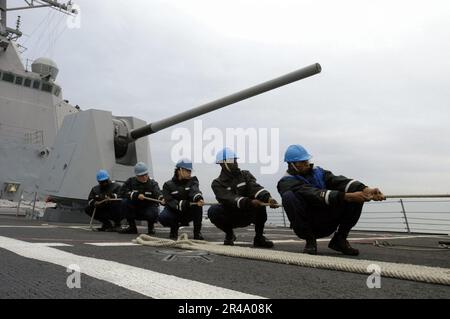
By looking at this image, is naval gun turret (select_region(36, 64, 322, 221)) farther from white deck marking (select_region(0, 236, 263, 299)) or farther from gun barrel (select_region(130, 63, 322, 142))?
white deck marking (select_region(0, 236, 263, 299))

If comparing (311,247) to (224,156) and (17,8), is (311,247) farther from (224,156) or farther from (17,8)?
(17,8)

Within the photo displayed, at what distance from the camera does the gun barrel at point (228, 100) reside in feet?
19.9

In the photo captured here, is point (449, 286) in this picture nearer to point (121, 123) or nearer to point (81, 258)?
point (81, 258)

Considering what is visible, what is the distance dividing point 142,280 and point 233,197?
246cm

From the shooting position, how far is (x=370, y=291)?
1881 millimetres

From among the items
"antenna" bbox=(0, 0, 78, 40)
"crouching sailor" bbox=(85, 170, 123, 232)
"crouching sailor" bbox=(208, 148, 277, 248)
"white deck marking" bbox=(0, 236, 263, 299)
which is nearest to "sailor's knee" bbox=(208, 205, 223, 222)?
"crouching sailor" bbox=(208, 148, 277, 248)

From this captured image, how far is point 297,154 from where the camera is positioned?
366 cm

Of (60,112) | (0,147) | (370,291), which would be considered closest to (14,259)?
(370,291)

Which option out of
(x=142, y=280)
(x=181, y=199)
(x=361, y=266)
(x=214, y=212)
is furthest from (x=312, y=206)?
(x=181, y=199)

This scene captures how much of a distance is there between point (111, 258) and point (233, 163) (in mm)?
1968

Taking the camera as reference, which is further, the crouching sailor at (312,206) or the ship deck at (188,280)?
the crouching sailor at (312,206)

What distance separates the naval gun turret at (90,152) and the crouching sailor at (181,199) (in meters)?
2.60

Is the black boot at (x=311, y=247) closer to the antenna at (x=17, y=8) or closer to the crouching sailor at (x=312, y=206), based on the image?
the crouching sailor at (x=312, y=206)

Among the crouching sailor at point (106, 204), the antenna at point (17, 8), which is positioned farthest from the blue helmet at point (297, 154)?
the antenna at point (17, 8)
